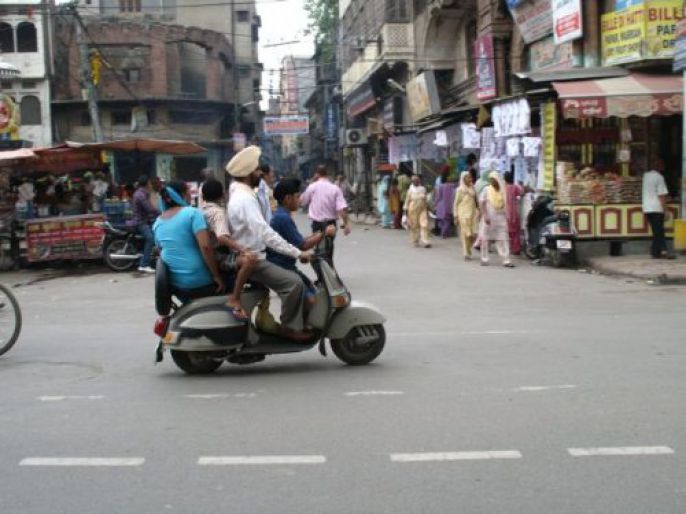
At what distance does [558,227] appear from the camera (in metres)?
15.1

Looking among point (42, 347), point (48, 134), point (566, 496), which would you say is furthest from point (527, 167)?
point (48, 134)

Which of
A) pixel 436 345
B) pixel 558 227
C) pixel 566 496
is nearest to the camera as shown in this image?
pixel 566 496

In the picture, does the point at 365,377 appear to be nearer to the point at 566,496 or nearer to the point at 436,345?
the point at 436,345

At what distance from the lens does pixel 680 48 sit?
14.3 m

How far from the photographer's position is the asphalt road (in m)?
4.18

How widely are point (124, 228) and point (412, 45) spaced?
1893cm

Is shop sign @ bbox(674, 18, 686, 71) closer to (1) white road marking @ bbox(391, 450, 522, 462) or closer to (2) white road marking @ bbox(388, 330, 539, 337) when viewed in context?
(2) white road marking @ bbox(388, 330, 539, 337)

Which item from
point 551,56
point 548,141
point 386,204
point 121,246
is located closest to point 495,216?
point 548,141

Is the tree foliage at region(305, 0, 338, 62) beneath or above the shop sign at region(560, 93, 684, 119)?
above

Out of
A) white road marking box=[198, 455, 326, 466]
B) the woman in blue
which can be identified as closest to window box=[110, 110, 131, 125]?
the woman in blue

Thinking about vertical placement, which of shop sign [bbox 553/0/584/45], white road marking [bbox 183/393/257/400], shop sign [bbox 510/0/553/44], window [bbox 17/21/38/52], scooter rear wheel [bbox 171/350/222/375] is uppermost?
window [bbox 17/21/38/52]

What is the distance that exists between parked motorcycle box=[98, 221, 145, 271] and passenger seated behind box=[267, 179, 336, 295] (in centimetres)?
942

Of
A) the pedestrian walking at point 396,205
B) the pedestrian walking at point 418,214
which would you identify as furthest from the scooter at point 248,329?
the pedestrian walking at point 396,205

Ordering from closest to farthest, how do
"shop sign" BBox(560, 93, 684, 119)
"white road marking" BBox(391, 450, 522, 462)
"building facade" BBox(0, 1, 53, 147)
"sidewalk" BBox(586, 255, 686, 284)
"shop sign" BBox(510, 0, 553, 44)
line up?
"white road marking" BBox(391, 450, 522, 462) < "sidewalk" BBox(586, 255, 686, 284) < "shop sign" BBox(560, 93, 684, 119) < "shop sign" BBox(510, 0, 553, 44) < "building facade" BBox(0, 1, 53, 147)
